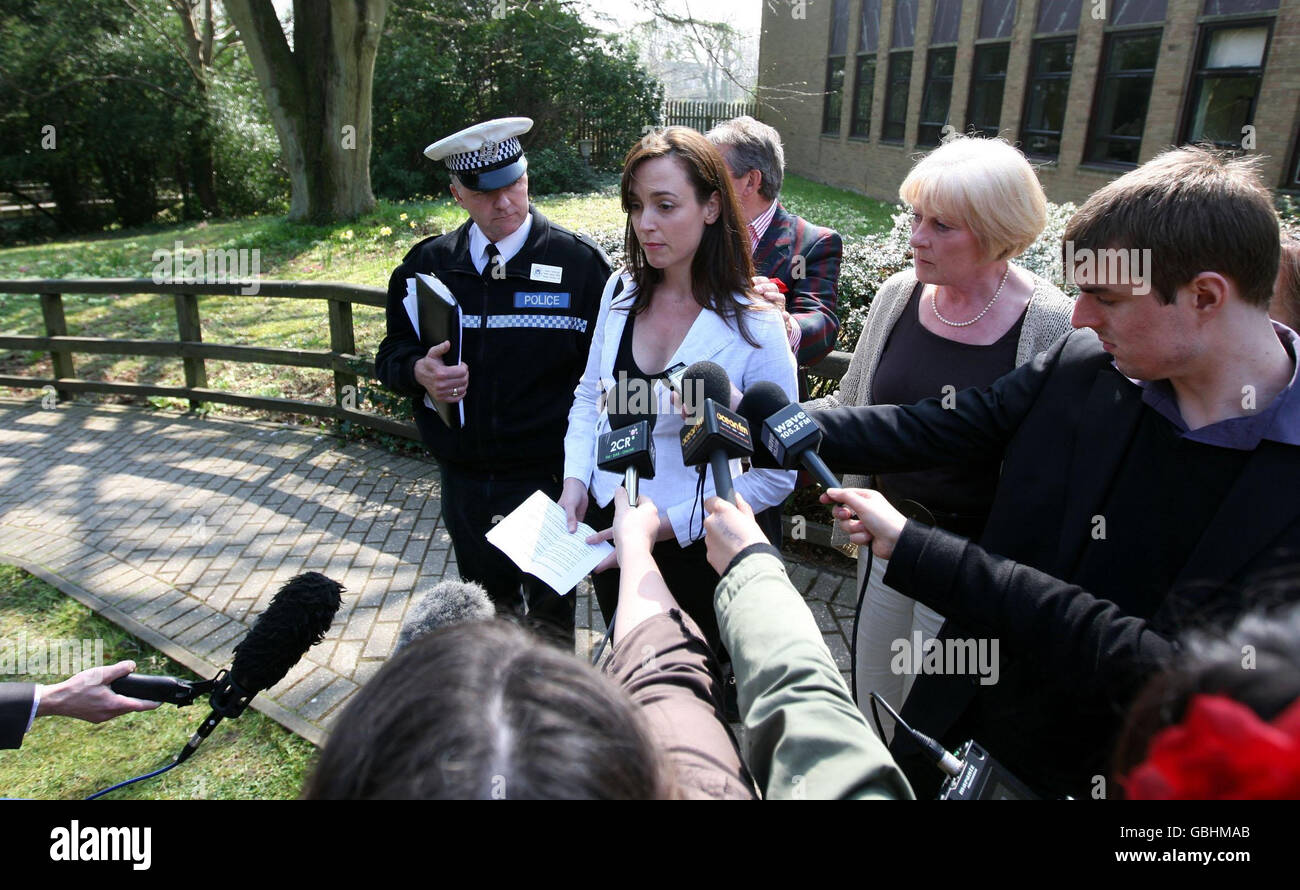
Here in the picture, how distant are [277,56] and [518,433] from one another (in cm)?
1255

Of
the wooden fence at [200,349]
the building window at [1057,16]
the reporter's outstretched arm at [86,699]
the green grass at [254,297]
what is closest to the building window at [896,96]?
the building window at [1057,16]

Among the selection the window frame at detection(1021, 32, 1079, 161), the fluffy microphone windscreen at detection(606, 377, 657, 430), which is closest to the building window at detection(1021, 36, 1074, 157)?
the window frame at detection(1021, 32, 1079, 161)

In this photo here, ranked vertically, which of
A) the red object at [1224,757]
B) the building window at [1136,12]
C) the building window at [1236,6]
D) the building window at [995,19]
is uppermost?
the building window at [995,19]

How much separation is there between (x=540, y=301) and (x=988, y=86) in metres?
17.6

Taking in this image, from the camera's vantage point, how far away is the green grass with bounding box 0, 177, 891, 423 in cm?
897

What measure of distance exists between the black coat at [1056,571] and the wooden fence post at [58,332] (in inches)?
373

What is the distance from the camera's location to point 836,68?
2348cm

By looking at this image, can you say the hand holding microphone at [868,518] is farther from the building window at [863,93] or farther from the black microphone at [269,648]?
the building window at [863,93]

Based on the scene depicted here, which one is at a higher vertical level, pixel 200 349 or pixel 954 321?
pixel 954 321

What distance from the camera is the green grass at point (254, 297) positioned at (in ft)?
29.4

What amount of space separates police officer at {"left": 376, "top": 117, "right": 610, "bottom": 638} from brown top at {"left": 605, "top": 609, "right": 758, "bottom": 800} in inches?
68.8

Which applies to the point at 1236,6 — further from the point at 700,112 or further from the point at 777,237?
the point at 700,112

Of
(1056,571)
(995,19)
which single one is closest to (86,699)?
(1056,571)

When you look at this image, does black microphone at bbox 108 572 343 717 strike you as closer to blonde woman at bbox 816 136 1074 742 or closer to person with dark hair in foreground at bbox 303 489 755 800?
person with dark hair in foreground at bbox 303 489 755 800
